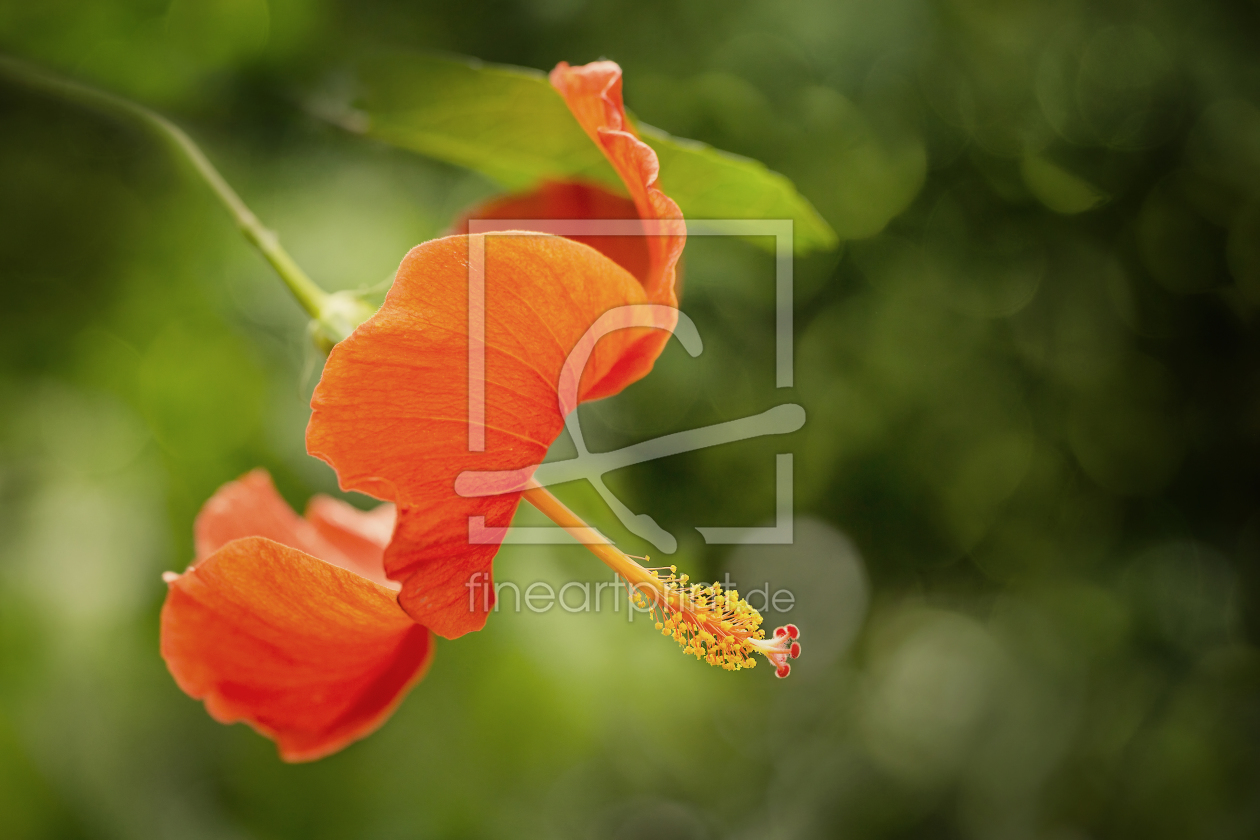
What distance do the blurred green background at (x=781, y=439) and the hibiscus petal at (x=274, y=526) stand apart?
323 millimetres

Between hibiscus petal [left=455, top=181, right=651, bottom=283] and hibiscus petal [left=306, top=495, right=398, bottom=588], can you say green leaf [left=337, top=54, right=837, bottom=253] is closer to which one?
hibiscus petal [left=455, top=181, right=651, bottom=283]

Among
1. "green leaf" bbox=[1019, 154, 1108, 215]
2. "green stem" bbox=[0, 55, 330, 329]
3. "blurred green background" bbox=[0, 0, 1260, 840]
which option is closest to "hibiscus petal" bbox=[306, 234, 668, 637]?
"green stem" bbox=[0, 55, 330, 329]

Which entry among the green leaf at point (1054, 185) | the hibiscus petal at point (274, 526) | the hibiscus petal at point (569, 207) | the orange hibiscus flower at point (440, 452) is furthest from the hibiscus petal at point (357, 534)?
the green leaf at point (1054, 185)

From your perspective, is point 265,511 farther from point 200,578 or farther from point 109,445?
point 109,445

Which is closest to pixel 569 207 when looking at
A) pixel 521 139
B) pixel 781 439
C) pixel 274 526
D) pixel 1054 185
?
pixel 521 139

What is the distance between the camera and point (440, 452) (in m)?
0.44

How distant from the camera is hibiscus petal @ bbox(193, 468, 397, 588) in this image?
24.1 inches

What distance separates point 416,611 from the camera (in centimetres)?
43

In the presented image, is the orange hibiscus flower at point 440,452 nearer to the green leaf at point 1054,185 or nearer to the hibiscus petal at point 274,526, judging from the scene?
the hibiscus petal at point 274,526

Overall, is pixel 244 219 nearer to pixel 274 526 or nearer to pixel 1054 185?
pixel 274 526

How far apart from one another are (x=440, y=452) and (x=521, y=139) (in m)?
0.29

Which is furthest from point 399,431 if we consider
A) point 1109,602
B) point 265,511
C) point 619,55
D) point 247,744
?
point 1109,602

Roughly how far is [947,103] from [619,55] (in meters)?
0.42

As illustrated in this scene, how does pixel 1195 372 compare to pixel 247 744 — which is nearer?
pixel 247 744
